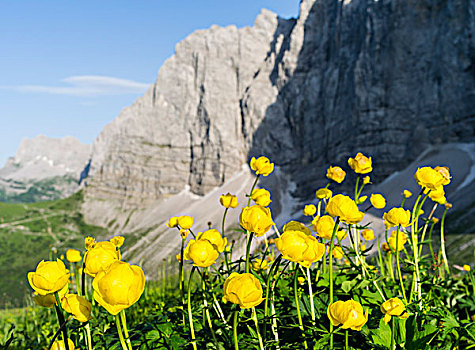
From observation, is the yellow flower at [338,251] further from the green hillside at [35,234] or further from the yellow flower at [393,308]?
the green hillside at [35,234]

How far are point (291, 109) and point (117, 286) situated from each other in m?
83.9

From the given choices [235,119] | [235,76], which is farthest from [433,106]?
[235,76]

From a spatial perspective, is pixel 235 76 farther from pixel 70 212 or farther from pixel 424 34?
pixel 70 212

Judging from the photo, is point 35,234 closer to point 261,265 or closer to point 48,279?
point 261,265

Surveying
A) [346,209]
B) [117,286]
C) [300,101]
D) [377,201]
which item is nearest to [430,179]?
[377,201]

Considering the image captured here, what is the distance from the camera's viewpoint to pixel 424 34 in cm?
5469

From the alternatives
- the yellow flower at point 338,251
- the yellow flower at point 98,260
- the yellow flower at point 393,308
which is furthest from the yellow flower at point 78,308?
the yellow flower at point 338,251

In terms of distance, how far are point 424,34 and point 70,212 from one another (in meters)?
127

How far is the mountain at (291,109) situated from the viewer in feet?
175

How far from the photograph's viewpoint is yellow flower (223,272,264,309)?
60.3 inches

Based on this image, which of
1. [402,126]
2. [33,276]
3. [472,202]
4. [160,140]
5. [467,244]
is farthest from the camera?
[160,140]

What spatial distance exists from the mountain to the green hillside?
8.91 metres

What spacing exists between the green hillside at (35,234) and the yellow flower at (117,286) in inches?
4444

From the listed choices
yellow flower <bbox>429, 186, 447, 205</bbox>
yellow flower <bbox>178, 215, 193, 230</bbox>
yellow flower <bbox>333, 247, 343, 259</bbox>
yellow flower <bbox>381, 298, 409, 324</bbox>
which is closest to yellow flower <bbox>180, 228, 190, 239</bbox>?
yellow flower <bbox>178, 215, 193, 230</bbox>
